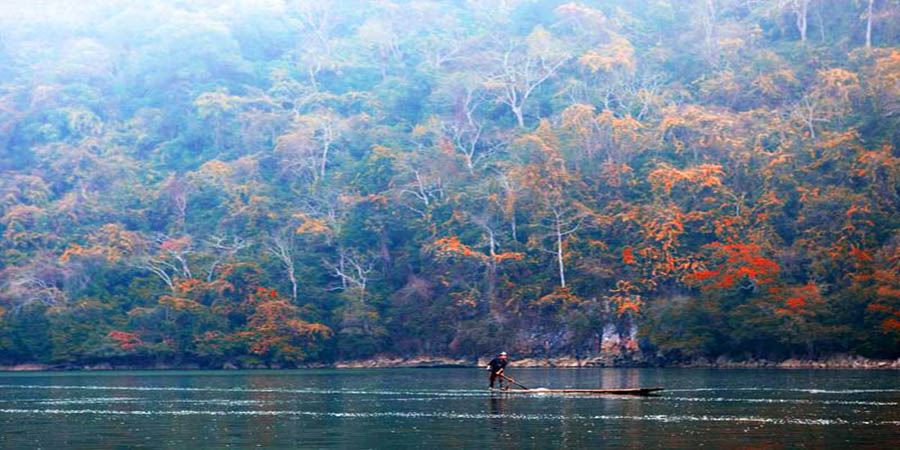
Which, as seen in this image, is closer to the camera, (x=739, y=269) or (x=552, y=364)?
(x=739, y=269)

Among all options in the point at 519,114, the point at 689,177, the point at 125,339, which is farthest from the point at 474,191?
the point at 125,339

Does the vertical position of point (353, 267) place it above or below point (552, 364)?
above

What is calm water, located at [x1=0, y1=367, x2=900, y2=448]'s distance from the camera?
2362 centimetres

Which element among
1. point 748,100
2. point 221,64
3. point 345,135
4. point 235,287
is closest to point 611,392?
point 235,287

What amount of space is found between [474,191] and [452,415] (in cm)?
4695

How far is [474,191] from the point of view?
76438mm

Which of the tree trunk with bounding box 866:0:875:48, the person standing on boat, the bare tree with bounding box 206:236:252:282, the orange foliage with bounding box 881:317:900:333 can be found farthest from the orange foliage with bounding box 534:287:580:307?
the tree trunk with bounding box 866:0:875:48

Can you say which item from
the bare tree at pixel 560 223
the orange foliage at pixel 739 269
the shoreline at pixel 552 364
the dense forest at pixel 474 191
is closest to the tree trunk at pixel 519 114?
the dense forest at pixel 474 191

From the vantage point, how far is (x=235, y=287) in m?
75.1

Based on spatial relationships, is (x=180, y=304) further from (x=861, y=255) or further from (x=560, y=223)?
(x=861, y=255)

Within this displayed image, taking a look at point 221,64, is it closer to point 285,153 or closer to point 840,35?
point 285,153

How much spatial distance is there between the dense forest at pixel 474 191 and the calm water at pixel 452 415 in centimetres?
1881

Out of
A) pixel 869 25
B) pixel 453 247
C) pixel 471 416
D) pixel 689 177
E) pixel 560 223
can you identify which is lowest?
pixel 471 416

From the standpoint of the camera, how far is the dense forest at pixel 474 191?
2554 inches
